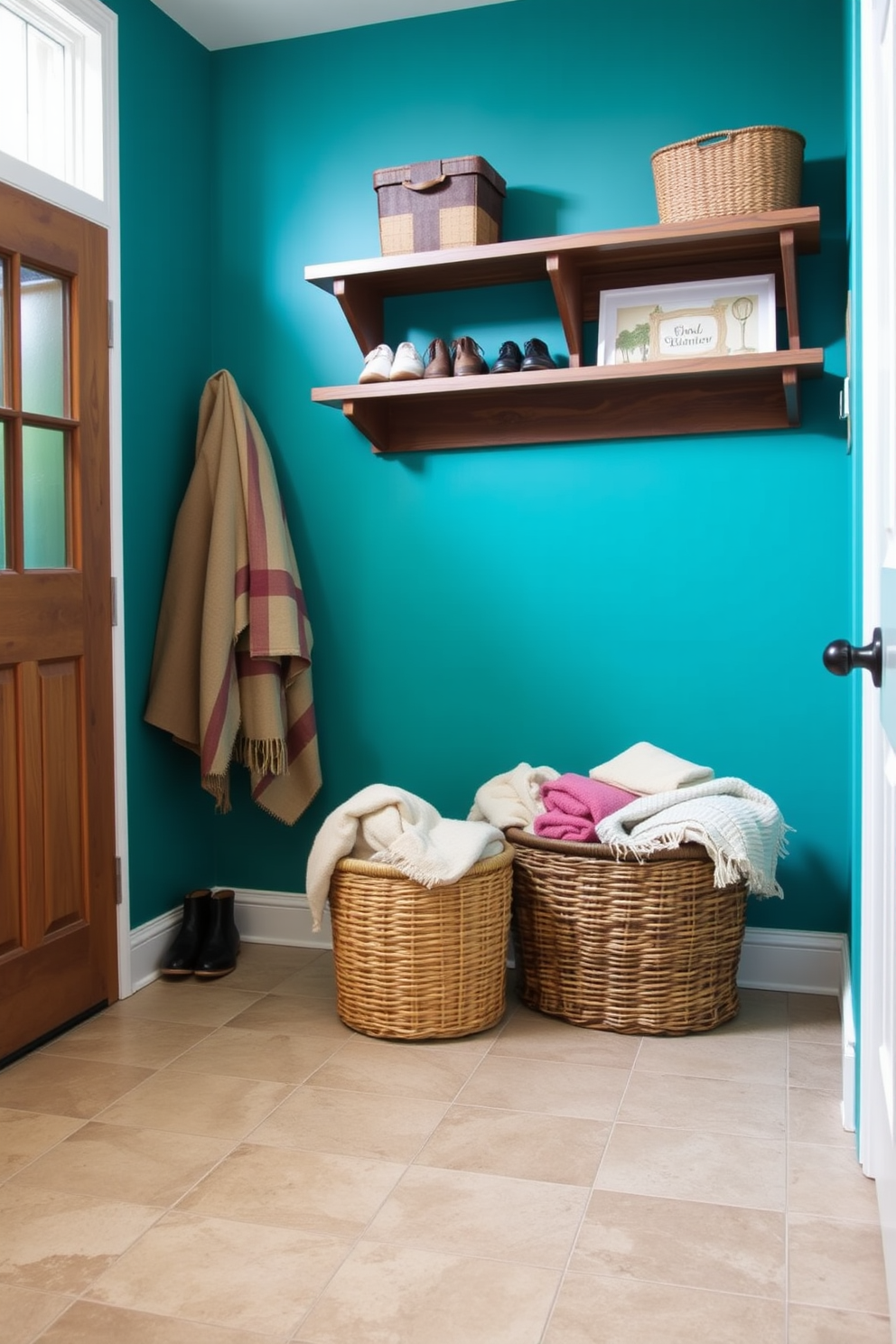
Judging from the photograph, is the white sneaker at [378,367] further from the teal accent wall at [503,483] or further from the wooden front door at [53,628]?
the wooden front door at [53,628]

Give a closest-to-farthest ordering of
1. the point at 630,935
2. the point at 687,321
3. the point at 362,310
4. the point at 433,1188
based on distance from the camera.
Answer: the point at 433,1188, the point at 630,935, the point at 687,321, the point at 362,310

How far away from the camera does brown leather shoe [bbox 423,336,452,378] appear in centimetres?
288

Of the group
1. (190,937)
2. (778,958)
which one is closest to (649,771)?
→ (778,958)

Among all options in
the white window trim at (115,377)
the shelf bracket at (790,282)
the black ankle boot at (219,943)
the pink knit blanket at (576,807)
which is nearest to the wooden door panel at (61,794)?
the white window trim at (115,377)

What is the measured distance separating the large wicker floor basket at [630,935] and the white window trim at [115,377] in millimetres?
944

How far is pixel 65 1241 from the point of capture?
173 cm

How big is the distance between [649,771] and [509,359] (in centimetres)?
102

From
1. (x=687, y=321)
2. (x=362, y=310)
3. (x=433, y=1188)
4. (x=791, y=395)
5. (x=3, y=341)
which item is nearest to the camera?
(x=433, y=1188)

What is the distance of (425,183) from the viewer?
2.79m

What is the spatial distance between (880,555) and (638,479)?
1.36m

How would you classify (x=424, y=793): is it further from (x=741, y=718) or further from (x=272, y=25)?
(x=272, y=25)

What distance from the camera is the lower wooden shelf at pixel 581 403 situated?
2680mm

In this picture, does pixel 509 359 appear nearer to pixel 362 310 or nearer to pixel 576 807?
pixel 362 310

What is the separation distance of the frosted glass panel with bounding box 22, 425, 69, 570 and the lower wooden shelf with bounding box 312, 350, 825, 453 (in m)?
0.65
